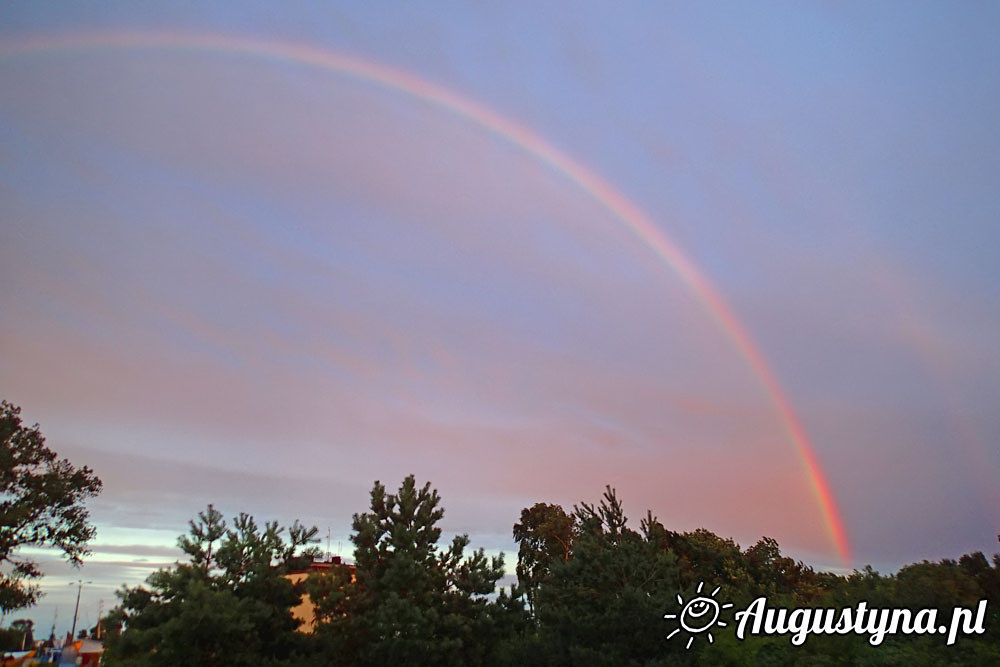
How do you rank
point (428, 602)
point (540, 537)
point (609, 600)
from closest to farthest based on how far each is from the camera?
point (609, 600)
point (428, 602)
point (540, 537)

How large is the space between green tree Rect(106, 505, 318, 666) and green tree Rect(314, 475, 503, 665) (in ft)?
5.45

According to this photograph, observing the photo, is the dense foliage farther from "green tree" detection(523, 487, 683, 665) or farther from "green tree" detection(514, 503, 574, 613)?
"green tree" detection(514, 503, 574, 613)

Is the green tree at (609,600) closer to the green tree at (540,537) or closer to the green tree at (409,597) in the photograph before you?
the green tree at (409,597)

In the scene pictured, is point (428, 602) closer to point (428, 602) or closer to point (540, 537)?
point (428, 602)

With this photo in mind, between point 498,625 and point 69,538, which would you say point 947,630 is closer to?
point 498,625

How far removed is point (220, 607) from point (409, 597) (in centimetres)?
649

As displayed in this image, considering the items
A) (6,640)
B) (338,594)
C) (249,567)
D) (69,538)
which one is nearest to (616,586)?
(338,594)

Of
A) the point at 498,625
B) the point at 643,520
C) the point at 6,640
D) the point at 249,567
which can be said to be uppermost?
the point at 643,520

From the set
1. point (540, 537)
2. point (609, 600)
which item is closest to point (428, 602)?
point (609, 600)

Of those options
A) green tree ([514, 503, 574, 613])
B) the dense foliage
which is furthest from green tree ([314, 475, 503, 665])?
green tree ([514, 503, 574, 613])

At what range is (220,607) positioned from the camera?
83.4 feet

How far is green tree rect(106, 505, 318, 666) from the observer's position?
83.3 ft

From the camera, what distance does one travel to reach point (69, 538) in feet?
137

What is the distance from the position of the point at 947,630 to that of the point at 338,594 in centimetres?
1984
